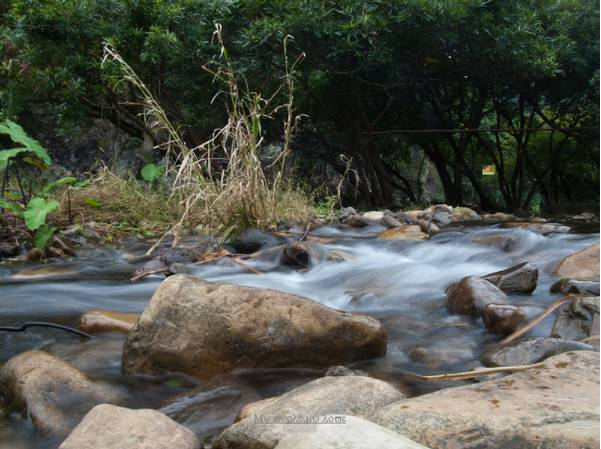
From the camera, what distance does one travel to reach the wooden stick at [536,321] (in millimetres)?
2445

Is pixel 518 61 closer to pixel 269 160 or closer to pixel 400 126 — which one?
pixel 400 126

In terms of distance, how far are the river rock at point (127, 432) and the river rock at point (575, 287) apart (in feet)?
5.99

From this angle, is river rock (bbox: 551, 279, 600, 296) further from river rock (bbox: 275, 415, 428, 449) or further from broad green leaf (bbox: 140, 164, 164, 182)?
broad green leaf (bbox: 140, 164, 164, 182)

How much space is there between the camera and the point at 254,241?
4.54m

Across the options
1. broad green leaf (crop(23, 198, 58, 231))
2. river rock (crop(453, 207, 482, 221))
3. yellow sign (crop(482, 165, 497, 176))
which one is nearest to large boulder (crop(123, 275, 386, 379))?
broad green leaf (crop(23, 198, 58, 231))

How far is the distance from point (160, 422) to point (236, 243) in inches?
118

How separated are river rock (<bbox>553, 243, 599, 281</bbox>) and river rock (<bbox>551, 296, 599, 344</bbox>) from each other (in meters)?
0.70

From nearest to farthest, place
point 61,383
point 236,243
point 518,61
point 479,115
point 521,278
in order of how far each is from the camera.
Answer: point 61,383 → point 521,278 → point 236,243 → point 518,61 → point 479,115

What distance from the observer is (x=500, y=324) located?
253 centimetres

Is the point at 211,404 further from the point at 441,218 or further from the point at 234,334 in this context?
the point at 441,218

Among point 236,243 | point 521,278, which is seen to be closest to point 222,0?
point 236,243

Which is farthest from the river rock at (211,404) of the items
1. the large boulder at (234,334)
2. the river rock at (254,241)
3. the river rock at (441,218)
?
the river rock at (441,218)

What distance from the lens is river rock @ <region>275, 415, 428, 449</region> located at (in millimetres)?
1220

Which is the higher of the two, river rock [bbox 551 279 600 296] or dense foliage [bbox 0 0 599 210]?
dense foliage [bbox 0 0 599 210]
